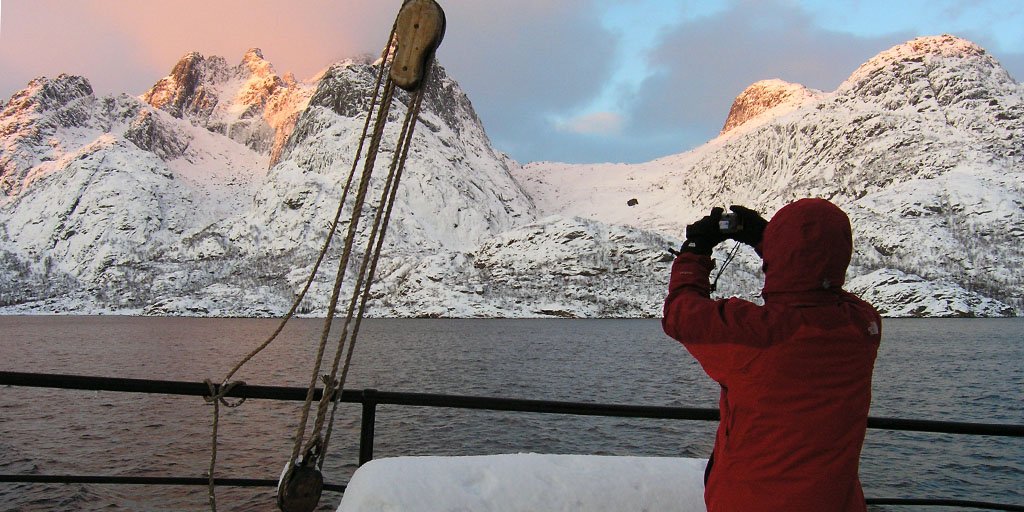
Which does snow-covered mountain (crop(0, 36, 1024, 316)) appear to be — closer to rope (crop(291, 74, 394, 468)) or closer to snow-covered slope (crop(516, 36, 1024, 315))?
snow-covered slope (crop(516, 36, 1024, 315))

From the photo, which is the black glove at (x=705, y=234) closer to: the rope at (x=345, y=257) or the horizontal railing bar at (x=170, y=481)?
the rope at (x=345, y=257)

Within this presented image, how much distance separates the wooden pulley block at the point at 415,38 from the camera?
337 cm

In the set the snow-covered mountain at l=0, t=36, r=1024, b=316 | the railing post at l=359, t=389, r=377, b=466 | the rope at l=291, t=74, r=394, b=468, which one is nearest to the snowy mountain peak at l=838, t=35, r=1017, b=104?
the snow-covered mountain at l=0, t=36, r=1024, b=316

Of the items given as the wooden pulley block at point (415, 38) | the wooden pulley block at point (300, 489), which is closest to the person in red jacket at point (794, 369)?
the wooden pulley block at point (415, 38)

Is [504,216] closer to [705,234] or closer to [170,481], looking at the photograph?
[170,481]

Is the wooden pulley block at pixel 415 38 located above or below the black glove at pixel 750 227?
above

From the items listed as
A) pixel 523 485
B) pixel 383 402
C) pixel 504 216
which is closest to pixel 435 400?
pixel 383 402

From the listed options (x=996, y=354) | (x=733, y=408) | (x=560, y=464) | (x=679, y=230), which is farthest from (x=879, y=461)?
(x=679, y=230)

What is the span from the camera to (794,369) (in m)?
1.96

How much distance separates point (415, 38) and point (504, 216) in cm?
16348

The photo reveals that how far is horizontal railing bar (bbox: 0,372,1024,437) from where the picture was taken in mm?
3416

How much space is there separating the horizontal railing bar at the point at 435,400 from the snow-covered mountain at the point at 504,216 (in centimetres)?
12466

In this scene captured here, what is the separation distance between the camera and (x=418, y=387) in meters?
34.1

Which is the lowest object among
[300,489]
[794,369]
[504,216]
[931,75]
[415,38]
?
[300,489]
